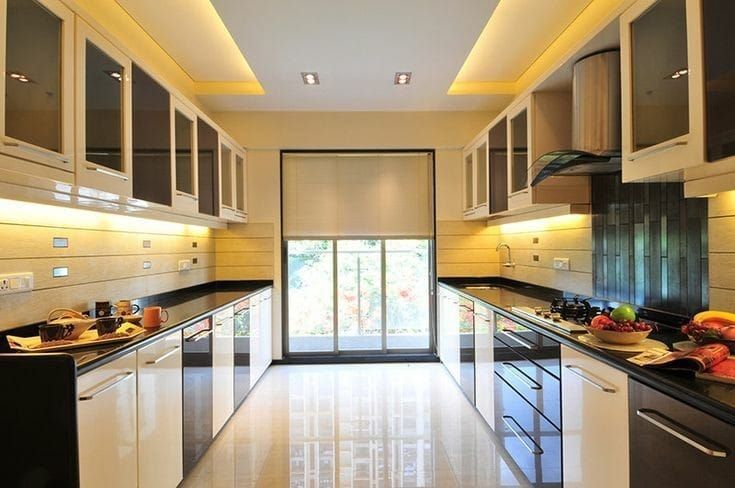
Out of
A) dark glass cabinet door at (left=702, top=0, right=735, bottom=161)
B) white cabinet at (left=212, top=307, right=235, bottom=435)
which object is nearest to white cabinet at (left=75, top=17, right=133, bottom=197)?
white cabinet at (left=212, top=307, right=235, bottom=435)

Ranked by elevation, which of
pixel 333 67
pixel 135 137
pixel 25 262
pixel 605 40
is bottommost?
pixel 25 262

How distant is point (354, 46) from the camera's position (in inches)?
121

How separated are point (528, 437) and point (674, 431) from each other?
3.74ft

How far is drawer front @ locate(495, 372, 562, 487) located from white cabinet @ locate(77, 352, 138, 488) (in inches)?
74.7

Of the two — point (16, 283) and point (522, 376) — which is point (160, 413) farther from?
point (522, 376)

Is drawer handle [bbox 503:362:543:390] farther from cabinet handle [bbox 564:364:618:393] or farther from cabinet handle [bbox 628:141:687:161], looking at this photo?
cabinet handle [bbox 628:141:687:161]

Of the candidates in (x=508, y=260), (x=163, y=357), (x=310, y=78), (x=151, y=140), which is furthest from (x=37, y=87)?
(x=508, y=260)

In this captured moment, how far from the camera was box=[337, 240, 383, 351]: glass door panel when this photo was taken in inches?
188

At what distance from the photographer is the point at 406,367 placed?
4.49 metres

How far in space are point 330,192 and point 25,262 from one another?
3093mm

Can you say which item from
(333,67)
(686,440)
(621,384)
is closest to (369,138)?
(333,67)

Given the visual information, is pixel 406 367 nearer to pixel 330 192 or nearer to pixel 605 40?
pixel 330 192

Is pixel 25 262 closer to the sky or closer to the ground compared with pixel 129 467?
closer to the sky

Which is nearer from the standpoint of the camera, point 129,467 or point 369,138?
point 129,467
